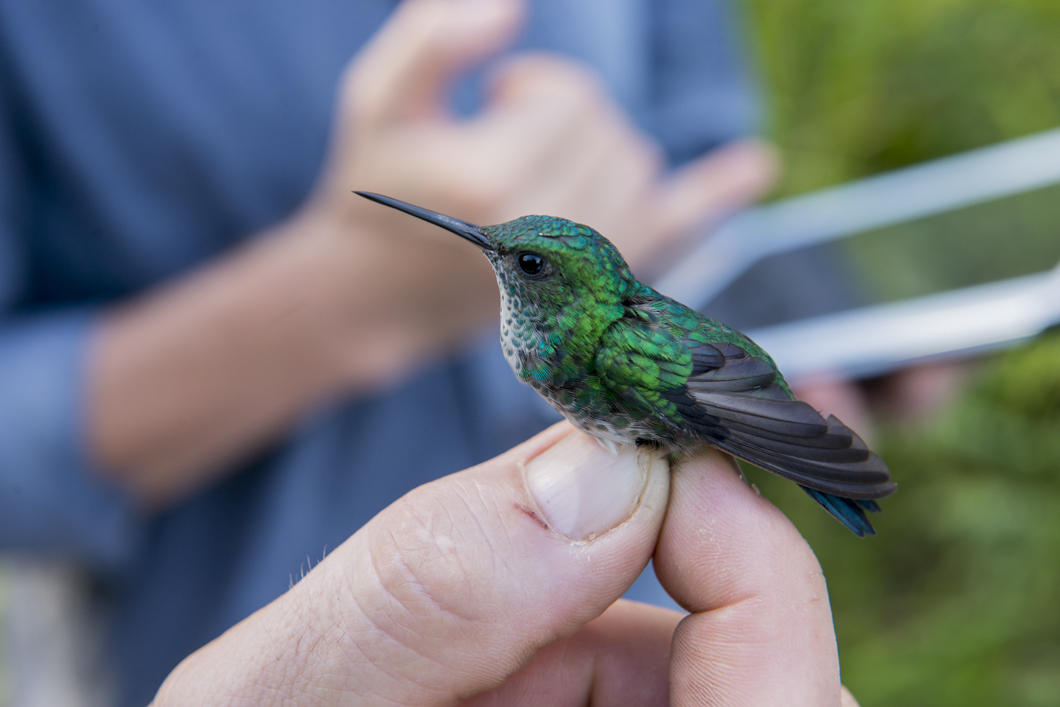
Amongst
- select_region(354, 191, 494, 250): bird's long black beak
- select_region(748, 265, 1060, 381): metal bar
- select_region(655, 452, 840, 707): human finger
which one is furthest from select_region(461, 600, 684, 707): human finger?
select_region(748, 265, 1060, 381): metal bar

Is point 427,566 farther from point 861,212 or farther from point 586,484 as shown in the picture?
point 861,212

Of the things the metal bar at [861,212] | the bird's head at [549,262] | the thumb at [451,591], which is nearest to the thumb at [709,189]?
the metal bar at [861,212]

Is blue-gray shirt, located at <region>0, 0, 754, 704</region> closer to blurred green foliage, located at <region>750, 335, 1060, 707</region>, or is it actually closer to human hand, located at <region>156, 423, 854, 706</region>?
human hand, located at <region>156, 423, 854, 706</region>

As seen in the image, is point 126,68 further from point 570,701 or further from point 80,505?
point 570,701

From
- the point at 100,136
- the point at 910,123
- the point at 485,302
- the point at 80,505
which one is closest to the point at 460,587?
the point at 485,302

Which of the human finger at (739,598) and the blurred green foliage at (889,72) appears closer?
the human finger at (739,598)

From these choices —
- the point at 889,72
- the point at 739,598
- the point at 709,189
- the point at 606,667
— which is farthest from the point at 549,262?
the point at 889,72

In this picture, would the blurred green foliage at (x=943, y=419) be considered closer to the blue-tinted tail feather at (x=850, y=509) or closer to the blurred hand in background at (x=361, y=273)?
the blurred hand in background at (x=361, y=273)
